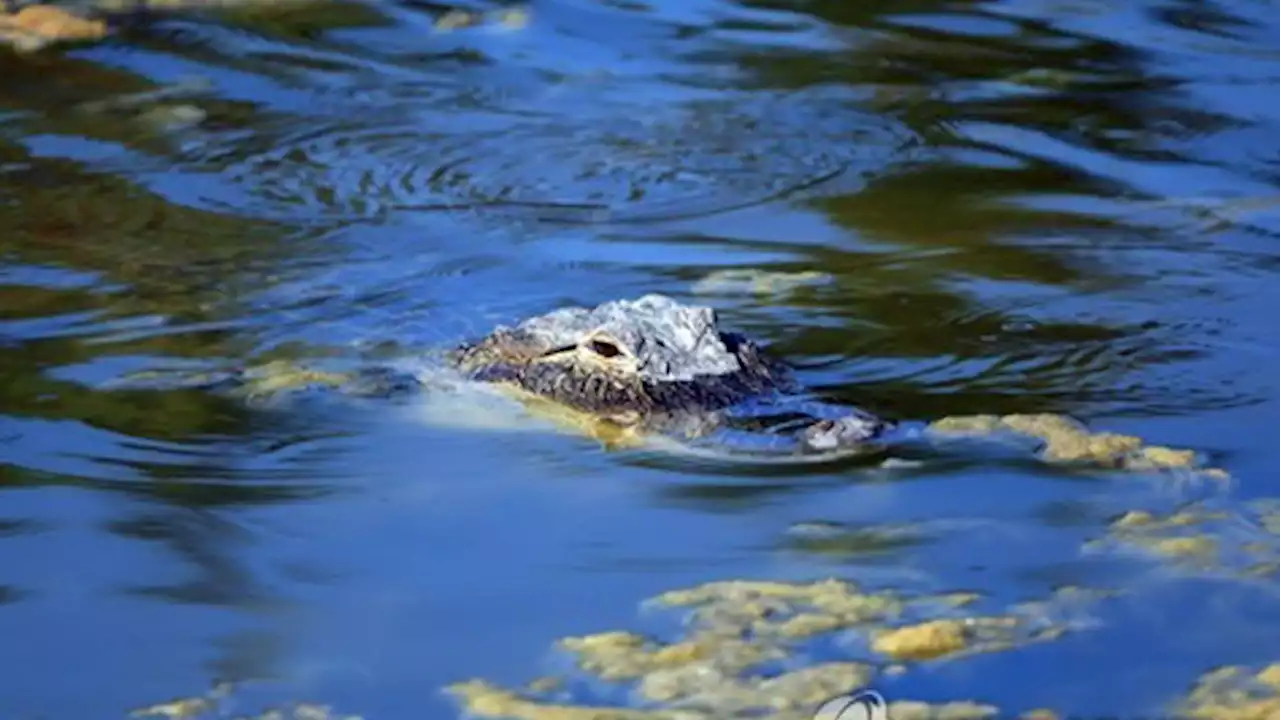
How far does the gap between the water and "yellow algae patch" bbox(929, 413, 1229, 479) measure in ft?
0.34

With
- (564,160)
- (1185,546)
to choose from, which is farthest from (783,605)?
(564,160)

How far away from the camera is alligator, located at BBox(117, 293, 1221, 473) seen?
539 cm

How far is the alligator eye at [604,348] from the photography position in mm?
5746

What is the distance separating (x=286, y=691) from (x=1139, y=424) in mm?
2347

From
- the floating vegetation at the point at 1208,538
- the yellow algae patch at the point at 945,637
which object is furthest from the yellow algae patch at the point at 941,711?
the floating vegetation at the point at 1208,538

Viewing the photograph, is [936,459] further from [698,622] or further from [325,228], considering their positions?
[325,228]

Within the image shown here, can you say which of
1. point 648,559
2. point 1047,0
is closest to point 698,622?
point 648,559

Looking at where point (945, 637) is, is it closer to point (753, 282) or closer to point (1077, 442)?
point (1077, 442)

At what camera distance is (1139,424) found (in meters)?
5.62

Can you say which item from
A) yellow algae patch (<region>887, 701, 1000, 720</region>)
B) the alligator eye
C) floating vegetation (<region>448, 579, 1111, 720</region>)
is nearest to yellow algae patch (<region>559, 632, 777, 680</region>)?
floating vegetation (<region>448, 579, 1111, 720</region>)

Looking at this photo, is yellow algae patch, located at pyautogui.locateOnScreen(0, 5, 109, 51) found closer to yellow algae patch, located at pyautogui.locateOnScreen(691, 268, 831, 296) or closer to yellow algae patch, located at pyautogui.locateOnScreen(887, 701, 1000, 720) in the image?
yellow algae patch, located at pyautogui.locateOnScreen(691, 268, 831, 296)

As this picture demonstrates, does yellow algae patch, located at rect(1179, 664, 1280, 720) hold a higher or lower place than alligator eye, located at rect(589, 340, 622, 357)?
lower

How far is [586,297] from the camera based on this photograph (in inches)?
267

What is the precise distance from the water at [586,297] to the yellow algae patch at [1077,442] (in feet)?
0.34
